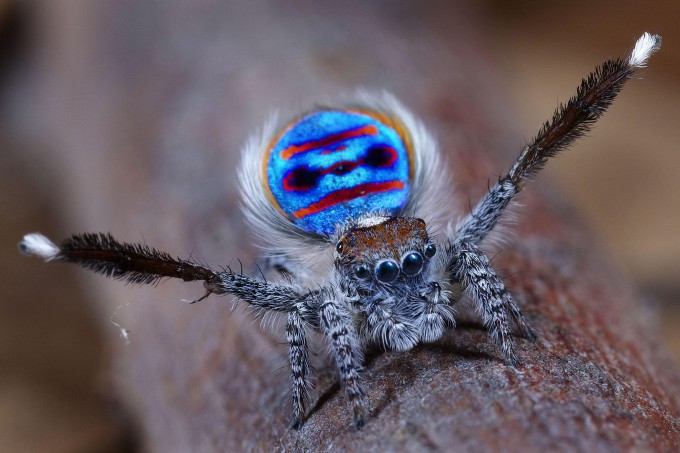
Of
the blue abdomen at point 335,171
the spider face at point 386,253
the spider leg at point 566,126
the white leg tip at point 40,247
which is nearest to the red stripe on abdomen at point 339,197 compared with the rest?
the blue abdomen at point 335,171

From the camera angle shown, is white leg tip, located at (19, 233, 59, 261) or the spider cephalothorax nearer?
white leg tip, located at (19, 233, 59, 261)

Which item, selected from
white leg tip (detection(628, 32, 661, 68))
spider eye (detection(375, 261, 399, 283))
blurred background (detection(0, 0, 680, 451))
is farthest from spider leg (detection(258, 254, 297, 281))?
white leg tip (detection(628, 32, 661, 68))

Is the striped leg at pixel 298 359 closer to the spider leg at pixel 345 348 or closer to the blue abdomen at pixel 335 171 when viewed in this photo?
the spider leg at pixel 345 348

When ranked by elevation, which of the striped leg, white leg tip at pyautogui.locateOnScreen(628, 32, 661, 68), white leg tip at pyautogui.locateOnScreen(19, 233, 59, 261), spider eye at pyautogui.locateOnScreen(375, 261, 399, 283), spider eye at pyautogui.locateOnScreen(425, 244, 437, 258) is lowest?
the striped leg

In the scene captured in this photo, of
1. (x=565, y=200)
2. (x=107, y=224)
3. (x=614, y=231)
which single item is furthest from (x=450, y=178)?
(x=614, y=231)

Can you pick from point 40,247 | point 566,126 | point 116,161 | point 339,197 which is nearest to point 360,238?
point 339,197

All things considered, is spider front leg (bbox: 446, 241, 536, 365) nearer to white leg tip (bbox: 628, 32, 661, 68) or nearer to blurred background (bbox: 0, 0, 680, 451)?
white leg tip (bbox: 628, 32, 661, 68)

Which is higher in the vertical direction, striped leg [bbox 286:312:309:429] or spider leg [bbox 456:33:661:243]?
spider leg [bbox 456:33:661:243]
